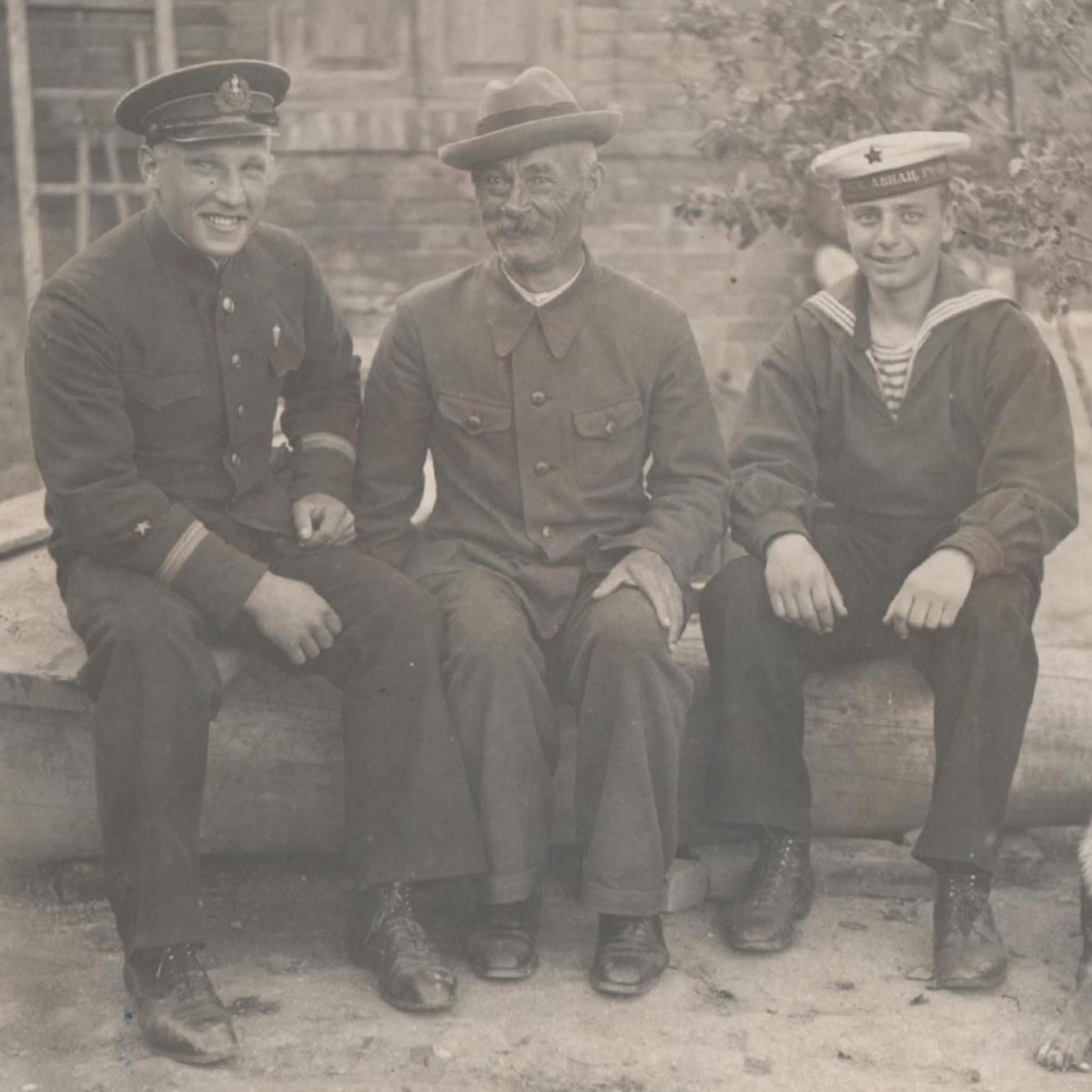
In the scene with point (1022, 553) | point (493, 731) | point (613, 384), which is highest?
point (613, 384)

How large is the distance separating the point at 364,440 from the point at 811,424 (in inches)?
41.4

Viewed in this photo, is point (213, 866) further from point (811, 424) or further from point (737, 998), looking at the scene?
point (811, 424)

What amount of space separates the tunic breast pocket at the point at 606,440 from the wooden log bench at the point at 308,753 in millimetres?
484

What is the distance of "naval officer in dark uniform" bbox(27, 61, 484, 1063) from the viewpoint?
3.29 meters

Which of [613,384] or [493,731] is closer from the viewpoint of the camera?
[493,731]

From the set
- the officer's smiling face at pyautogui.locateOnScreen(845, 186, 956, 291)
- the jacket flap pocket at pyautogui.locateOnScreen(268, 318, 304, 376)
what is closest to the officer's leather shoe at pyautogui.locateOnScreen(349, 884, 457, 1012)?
the jacket flap pocket at pyautogui.locateOnScreen(268, 318, 304, 376)

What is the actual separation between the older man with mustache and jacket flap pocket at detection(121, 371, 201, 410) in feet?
1.47

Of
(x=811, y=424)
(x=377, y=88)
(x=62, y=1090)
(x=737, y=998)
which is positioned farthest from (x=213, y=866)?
(x=377, y=88)

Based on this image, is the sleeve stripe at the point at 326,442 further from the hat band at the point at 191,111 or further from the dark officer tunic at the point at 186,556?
the hat band at the point at 191,111

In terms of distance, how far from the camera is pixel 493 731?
3.50 m

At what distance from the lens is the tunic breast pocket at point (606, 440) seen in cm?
389

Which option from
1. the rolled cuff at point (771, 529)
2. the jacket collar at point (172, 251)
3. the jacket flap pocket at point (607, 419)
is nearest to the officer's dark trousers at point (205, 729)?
the jacket flap pocket at point (607, 419)

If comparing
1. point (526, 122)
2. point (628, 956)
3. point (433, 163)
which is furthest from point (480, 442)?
point (433, 163)

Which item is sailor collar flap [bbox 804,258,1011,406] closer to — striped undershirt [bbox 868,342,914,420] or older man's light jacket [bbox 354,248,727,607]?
striped undershirt [bbox 868,342,914,420]
